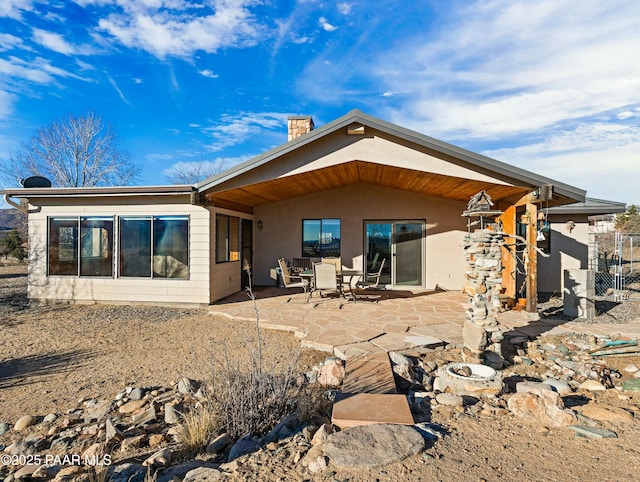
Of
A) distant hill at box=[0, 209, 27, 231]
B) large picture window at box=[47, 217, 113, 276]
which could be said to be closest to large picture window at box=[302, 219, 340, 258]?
large picture window at box=[47, 217, 113, 276]

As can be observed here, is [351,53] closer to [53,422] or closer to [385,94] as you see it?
[385,94]

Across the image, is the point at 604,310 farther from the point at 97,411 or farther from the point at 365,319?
the point at 97,411

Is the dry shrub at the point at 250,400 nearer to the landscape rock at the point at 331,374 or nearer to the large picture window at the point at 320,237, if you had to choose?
the landscape rock at the point at 331,374

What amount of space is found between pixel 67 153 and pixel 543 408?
25328 mm

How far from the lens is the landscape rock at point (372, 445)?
7.23ft

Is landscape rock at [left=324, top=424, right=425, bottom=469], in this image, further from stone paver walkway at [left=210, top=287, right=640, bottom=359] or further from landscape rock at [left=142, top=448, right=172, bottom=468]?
stone paver walkway at [left=210, top=287, right=640, bottom=359]

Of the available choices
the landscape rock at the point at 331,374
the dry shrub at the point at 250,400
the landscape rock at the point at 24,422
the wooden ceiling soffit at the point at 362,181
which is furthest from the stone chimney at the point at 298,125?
the landscape rock at the point at 24,422

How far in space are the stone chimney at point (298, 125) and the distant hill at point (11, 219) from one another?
57.5 feet

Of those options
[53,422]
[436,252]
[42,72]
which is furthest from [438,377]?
[42,72]

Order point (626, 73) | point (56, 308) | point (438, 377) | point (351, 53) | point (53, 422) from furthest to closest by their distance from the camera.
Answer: point (351, 53) < point (56, 308) < point (626, 73) < point (438, 377) < point (53, 422)

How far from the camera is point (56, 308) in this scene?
8.02 meters

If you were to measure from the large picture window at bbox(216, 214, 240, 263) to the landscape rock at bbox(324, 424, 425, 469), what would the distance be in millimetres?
6500

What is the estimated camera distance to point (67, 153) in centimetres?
2019

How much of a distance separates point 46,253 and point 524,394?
10.4 m
